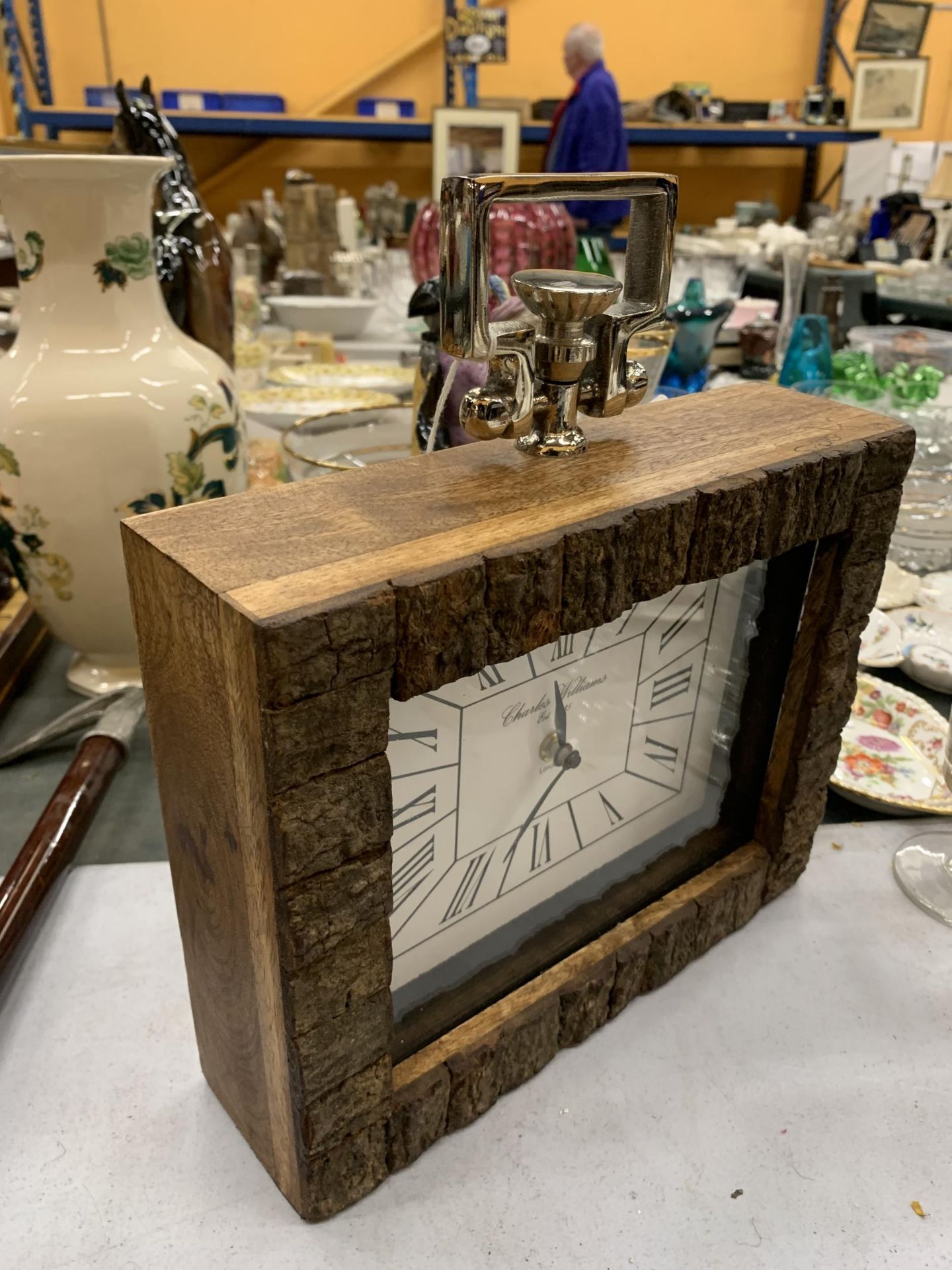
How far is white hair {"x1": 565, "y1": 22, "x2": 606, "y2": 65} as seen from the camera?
10.8ft

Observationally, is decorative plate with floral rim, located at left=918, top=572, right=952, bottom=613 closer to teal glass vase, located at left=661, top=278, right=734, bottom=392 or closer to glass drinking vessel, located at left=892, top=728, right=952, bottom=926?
glass drinking vessel, located at left=892, top=728, right=952, bottom=926

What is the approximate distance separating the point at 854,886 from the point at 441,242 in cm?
52

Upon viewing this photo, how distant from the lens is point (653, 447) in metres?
0.50

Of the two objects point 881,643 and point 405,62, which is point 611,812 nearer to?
point 881,643

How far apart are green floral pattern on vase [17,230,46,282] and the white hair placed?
3.19 metres

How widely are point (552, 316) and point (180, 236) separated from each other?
745mm

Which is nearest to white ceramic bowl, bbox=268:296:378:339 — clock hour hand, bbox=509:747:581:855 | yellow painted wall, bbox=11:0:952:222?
clock hour hand, bbox=509:747:581:855

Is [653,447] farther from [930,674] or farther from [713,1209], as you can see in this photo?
[930,674]

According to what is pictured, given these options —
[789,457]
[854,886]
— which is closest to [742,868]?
[854,886]

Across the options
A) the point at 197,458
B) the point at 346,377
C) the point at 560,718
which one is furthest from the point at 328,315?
the point at 560,718

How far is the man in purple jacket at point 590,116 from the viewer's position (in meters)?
3.28

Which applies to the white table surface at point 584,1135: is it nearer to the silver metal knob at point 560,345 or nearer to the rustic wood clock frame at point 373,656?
the rustic wood clock frame at point 373,656

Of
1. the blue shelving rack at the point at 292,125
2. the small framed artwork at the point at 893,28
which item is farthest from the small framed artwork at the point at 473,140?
the small framed artwork at the point at 893,28

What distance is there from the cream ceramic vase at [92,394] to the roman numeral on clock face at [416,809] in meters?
0.41
